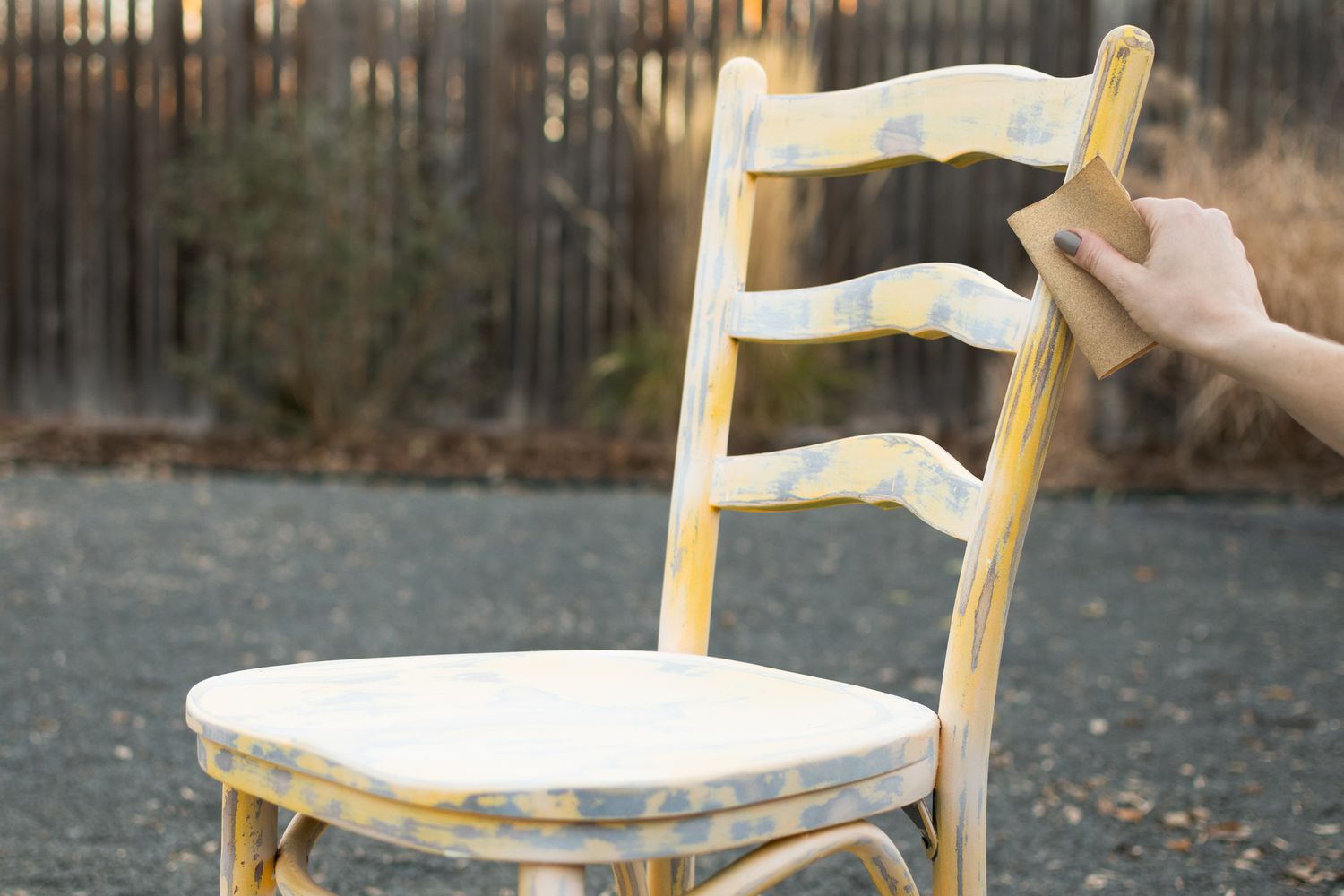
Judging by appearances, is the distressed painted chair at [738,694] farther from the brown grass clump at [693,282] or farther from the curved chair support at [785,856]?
the brown grass clump at [693,282]

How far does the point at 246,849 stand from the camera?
0.90 metres

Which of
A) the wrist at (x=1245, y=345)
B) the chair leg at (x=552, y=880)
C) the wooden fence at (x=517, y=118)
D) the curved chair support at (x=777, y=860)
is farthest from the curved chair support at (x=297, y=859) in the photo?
the wooden fence at (x=517, y=118)

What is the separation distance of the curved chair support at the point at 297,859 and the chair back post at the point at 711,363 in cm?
34

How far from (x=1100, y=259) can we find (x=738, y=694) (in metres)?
0.38

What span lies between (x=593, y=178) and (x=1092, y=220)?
5023 millimetres

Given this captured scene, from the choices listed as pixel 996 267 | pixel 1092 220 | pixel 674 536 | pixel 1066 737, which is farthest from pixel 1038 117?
pixel 996 267

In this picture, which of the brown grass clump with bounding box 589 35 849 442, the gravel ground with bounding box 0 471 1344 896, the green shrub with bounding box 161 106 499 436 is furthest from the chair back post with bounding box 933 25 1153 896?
the green shrub with bounding box 161 106 499 436

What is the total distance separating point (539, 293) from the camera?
19.0 ft

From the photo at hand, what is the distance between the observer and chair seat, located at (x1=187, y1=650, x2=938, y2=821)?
0.72 metres

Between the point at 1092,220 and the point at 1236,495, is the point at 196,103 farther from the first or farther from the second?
the point at 1092,220

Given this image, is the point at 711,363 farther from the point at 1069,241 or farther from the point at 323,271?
the point at 323,271

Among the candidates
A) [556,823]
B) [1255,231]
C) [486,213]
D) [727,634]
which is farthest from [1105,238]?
[486,213]

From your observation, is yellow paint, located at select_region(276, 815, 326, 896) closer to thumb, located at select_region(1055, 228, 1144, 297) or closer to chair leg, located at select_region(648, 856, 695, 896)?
chair leg, located at select_region(648, 856, 695, 896)

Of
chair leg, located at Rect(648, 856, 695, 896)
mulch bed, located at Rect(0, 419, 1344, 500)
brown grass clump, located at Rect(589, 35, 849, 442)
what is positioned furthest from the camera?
brown grass clump, located at Rect(589, 35, 849, 442)
